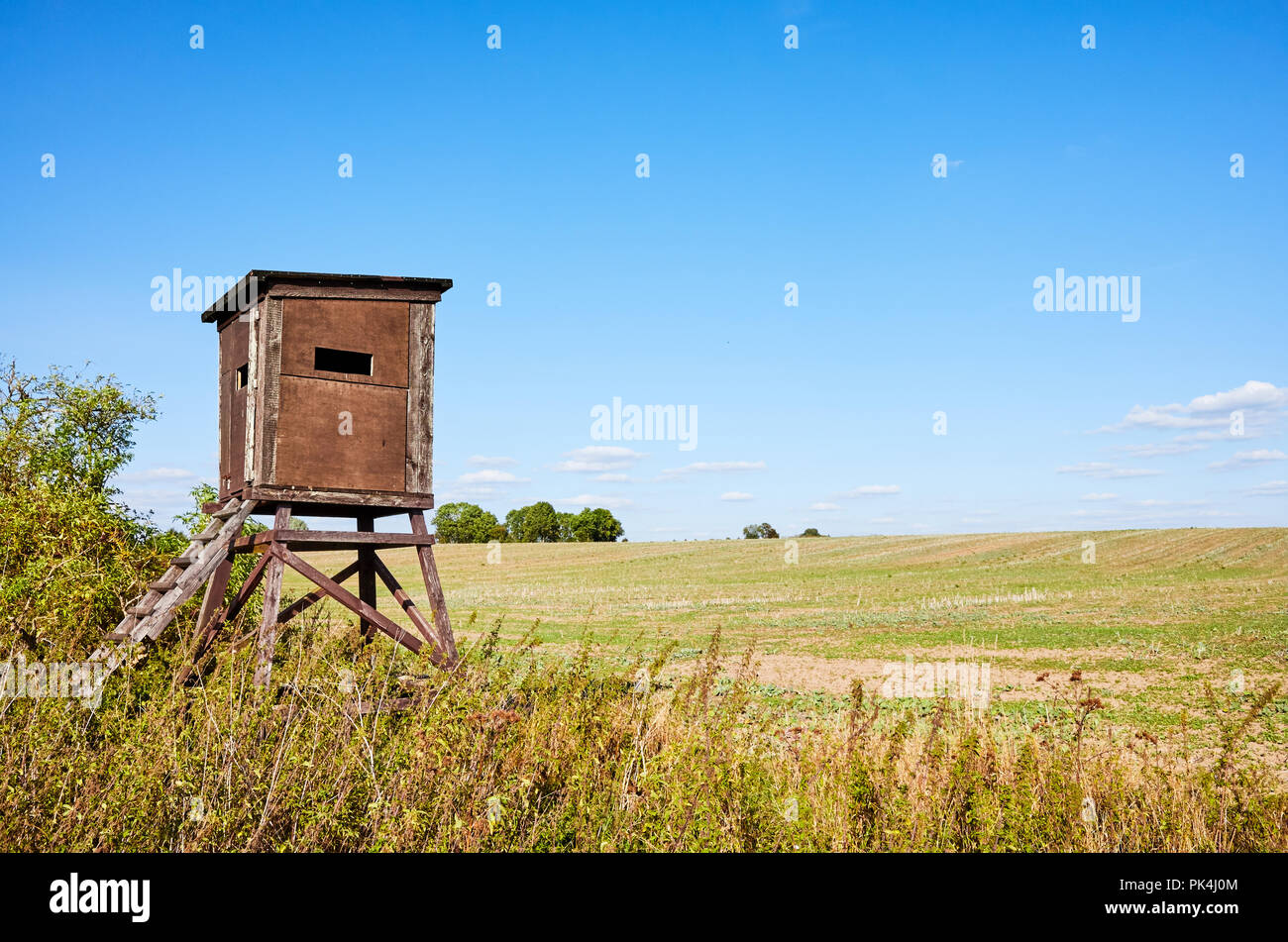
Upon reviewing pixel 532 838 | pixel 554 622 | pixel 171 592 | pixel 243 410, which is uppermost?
pixel 243 410

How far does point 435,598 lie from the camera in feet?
34.7

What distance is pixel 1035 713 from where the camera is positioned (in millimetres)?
12289

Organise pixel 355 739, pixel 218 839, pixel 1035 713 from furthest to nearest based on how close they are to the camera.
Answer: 1. pixel 1035 713
2. pixel 355 739
3. pixel 218 839

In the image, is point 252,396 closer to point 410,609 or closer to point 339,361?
point 339,361

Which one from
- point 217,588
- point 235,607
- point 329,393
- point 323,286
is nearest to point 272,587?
point 235,607

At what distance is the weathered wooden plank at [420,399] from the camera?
1120 cm

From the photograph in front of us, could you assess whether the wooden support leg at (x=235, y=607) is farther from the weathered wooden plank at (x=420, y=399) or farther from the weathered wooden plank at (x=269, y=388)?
the weathered wooden plank at (x=420, y=399)

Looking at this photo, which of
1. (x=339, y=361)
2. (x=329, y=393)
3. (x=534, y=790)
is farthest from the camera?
(x=339, y=361)

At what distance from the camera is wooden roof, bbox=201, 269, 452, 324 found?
10539 mm

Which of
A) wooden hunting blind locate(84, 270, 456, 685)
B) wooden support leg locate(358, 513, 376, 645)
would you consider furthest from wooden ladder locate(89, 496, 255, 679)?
wooden support leg locate(358, 513, 376, 645)

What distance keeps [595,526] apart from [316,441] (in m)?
99.7
